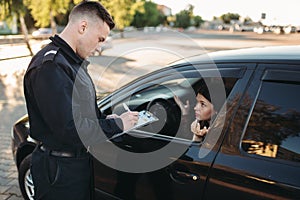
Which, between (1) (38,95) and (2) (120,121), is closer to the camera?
(1) (38,95)

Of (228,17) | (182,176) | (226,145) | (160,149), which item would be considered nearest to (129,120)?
(160,149)

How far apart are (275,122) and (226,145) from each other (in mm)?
299

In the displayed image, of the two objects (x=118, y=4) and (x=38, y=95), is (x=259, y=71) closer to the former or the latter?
(x=38, y=95)

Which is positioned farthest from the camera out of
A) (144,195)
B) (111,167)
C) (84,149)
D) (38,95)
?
(111,167)

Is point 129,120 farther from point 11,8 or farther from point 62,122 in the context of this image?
point 11,8

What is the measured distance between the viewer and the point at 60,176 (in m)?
1.92

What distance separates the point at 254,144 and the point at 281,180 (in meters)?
0.24

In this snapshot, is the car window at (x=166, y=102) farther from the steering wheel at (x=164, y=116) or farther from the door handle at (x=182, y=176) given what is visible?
the door handle at (x=182, y=176)

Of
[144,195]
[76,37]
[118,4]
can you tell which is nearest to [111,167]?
[144,195]

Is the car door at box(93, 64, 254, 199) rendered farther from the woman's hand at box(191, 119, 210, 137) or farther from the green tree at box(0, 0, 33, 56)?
the green tree at box(0, 0, 33, 56)

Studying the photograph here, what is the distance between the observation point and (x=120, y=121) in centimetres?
187

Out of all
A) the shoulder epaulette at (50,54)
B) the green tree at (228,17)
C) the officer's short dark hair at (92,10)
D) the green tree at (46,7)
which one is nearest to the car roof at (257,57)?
the officer's short dark hair at (92,10)

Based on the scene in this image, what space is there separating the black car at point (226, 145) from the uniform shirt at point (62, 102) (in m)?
0.42

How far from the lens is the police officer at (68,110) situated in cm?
167
